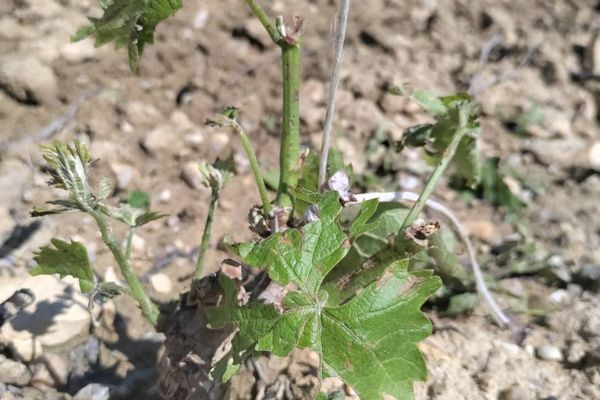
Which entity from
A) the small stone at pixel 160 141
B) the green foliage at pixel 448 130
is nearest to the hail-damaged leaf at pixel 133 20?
the green foliage at pixel 448 130

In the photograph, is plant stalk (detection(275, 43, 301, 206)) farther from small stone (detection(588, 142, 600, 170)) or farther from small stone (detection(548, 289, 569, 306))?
small stone (detection(588, 142, 600, 170))

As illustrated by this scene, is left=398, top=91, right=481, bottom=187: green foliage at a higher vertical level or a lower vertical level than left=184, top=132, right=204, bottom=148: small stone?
higher

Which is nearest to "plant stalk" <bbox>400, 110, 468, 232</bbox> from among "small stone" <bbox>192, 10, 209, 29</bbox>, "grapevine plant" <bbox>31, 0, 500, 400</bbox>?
"grapevine plant" <bbox>31, 0, 500, 400</bbox>

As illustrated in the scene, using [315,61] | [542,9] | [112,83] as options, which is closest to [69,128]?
[112,83]

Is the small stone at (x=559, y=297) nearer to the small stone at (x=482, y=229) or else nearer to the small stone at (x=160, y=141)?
the small stone at (x=482, y=229)

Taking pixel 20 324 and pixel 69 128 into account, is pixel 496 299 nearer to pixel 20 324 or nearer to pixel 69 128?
pixel 20 324

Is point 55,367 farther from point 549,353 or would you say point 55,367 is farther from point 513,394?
point 549,353
